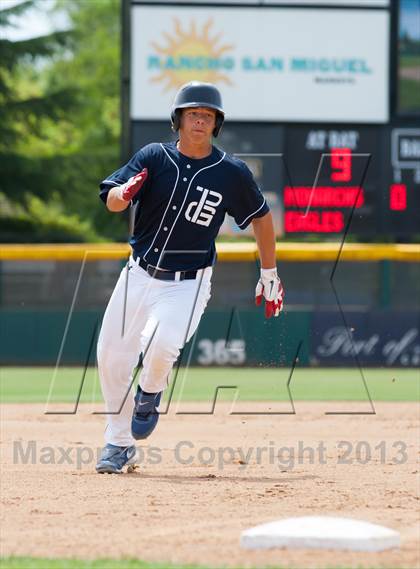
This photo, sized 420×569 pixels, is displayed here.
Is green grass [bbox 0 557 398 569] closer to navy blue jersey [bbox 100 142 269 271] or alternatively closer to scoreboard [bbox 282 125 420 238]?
navy blue jersey [bbox 100 142 269 271]

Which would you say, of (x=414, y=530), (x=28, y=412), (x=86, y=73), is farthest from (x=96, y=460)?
(x=86, y=73)

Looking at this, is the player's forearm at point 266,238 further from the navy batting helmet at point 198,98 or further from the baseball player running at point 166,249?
the navy batting helmet at point 198,98

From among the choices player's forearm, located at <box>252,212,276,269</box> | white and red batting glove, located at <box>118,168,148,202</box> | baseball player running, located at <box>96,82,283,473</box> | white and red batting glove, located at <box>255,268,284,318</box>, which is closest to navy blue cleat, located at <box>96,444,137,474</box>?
baseball player running, located at <box>96,82,283,473</box>

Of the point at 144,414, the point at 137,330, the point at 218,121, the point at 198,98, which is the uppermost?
the point at 198,98

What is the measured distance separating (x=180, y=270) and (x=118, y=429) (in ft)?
2.85

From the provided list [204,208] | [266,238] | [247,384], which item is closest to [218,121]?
[204,208]

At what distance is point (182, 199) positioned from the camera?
18.5ft

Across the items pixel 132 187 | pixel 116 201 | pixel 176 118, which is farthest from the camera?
pixel 176 118

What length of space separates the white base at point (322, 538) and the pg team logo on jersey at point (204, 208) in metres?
2.13

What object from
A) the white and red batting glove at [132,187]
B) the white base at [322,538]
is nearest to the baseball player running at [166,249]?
the white and red batting glove at [132,187]

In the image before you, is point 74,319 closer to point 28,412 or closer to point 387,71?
point 387,71

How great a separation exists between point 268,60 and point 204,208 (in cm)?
937

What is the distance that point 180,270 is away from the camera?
5781 millimetres

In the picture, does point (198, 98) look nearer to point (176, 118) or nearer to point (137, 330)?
point (176, 118)
